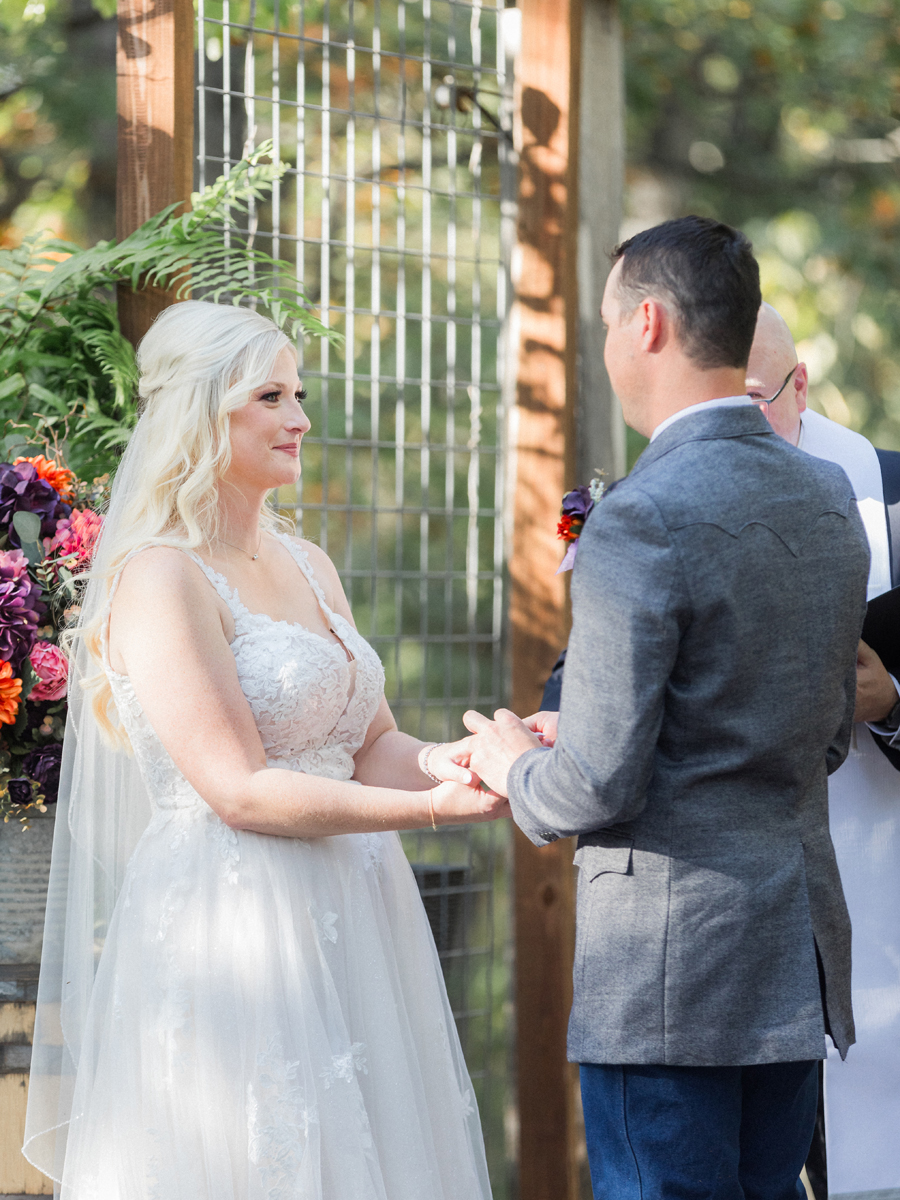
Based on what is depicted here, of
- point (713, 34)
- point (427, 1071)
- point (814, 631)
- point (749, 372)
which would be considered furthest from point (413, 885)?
point (713, 34)

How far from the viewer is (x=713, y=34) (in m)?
6.54

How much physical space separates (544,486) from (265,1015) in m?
1.66

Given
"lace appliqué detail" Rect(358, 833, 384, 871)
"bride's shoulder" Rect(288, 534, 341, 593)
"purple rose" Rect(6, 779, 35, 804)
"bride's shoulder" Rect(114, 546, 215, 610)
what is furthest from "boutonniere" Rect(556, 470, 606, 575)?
"purple rose" Rect(6, 779, 35, 804)

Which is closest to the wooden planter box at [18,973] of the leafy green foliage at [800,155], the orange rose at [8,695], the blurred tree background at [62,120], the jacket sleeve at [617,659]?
the orange rose at [8,695]

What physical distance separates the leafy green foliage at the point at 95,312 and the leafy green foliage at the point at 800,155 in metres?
4.62

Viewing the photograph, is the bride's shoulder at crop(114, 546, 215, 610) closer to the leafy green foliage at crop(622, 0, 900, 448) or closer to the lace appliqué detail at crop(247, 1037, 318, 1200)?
the lace appliqué detail at crop(247, 1037, 318, 1200)

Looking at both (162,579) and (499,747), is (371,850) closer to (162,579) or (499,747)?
(499,747)

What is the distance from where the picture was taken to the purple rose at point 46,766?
85.9 inches

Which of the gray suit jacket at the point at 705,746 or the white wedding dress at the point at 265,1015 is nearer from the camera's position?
the gray suit jacket at the point at 705,746

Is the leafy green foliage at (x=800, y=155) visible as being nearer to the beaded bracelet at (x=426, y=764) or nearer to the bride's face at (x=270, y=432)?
→ the bride's face at (x=270, y=432)

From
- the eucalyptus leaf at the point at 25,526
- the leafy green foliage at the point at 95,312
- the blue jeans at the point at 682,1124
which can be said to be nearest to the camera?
the blue jeans at the point at 682,1124

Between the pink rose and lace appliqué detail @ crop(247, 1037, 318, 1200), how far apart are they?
30.9 inches

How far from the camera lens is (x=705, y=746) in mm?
1500

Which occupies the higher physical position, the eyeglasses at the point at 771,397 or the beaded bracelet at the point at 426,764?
the eyeglasses at the point at 771,397
